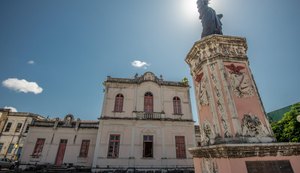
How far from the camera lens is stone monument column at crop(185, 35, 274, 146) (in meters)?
2.50

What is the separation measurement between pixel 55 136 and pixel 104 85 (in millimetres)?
7287

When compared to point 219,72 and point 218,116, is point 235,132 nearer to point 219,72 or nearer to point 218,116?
point 218,116

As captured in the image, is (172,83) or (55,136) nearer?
(55,136)

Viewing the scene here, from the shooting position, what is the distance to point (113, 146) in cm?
1253

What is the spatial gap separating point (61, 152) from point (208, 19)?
17.1 m

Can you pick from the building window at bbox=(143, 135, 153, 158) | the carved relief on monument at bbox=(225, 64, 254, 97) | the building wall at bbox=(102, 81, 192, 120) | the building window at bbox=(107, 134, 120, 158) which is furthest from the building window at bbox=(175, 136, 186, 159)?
the carved relief on monument at bbox=(225, 64, 254, 97)

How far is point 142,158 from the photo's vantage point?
1225 cm

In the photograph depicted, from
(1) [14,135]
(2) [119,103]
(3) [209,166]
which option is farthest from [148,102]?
(1) [14,135]

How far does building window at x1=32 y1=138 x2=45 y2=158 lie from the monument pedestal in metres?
17.0

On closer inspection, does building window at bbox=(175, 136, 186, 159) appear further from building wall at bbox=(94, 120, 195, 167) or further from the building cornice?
the building cornice

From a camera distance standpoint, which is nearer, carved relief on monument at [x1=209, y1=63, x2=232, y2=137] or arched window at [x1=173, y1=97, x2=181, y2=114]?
carved relief on monument at [x1=209, y1=63, x2=232, y2=137]

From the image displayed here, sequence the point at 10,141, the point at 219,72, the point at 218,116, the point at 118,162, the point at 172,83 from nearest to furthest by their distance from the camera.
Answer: the point at 218,116, the point at 219,72, the point at 118,162, the point at 172,83, the point at 10,141

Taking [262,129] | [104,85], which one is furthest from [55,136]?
[262,129]

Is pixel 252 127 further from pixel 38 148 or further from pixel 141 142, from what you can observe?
pixel 38 148
